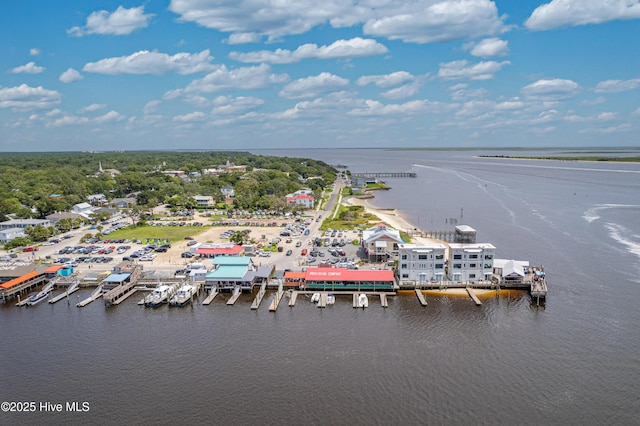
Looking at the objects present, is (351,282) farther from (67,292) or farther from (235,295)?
(67,292)

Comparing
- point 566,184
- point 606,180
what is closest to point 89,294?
point 566,184

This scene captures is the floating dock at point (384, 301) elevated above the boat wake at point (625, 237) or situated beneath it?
situated beneath

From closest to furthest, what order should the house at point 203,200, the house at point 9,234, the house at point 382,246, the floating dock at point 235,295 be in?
the floating dock at point 235,295, the house at point 382,246, the house at point 9,234, the house at point 203,200

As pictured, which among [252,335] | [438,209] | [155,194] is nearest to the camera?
[252,335]

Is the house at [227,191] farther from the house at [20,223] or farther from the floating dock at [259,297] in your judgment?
the floating dock at [259,297]

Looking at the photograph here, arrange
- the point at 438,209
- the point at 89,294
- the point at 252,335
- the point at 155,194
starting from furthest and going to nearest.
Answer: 1. the point at 155,194
2. the point at 438,209
3. the point at 89,294
4. the point at 252,335

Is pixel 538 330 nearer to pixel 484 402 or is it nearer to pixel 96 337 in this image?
pixel 484 402

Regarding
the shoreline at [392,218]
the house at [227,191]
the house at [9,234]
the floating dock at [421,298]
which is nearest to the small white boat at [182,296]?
the floating dock at [421,298]

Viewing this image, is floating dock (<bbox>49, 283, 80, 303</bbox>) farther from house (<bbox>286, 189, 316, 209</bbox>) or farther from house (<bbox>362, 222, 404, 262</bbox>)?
house (<bbox>286, 189, 316, 209</bbox>)
